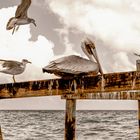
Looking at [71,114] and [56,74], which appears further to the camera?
[71,114]

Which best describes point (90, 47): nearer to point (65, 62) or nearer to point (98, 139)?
point (65, 62)

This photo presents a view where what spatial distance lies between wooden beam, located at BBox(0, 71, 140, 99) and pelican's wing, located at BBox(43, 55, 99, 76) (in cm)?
15

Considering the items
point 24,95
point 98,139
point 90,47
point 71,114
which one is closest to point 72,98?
point 71,114

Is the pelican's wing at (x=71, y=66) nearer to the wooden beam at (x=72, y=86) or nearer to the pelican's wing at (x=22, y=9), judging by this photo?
the wooden beam at (x=72, y=86)

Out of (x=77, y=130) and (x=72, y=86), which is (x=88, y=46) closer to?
(x=72, y=86)

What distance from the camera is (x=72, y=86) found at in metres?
6.22

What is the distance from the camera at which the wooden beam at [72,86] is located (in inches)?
228

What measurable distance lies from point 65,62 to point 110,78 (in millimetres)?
853

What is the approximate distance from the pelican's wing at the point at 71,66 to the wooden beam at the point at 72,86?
155 mm

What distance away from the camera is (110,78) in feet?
19.5

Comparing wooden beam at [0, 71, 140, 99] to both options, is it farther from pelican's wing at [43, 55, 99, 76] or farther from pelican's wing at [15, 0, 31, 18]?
pelican's wing at [15, 0, 31, 18]

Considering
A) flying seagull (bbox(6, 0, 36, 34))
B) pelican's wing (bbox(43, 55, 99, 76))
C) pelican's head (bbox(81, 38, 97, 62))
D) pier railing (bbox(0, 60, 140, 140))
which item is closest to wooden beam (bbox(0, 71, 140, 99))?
pier railing (bbox(0, 60, 140, 140))

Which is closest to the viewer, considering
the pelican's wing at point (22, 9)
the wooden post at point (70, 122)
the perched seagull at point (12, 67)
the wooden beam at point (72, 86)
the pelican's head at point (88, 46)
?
the wooden beam at point (72, 86)

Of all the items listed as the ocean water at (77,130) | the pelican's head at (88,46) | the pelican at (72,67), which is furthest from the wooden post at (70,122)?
the ocean water at (77,130)
